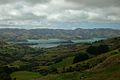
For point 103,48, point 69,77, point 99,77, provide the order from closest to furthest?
point 99,77 < point 69,77 < point 103,48

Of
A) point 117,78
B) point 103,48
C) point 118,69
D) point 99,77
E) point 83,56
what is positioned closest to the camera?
point 117,78

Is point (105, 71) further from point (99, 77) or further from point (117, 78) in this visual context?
point (117, 78)

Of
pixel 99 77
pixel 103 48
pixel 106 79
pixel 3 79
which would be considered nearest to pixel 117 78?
pixel 106 79

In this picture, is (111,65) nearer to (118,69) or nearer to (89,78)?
(118,69)

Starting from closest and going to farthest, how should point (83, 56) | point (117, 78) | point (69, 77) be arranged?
point (117, 78) → point (69, 77) → point (83, 56)

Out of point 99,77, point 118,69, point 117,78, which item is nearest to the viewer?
point 117,78

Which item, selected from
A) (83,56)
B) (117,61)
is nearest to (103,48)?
(83,56)

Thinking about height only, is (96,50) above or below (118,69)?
below

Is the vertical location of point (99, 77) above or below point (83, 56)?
above

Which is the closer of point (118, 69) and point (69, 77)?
point (118, 69)
